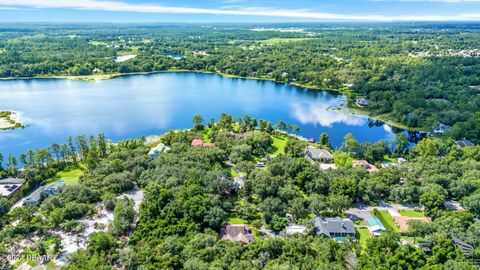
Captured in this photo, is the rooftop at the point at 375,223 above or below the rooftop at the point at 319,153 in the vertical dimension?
below

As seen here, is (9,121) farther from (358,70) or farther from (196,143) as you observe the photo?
(358,70)

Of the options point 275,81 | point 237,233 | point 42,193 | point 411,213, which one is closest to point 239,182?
point 237,233

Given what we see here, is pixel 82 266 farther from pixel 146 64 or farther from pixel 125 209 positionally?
pixel 146 64

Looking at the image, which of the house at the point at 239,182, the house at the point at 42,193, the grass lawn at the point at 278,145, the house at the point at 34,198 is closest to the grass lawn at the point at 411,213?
the house at the point at 239,182

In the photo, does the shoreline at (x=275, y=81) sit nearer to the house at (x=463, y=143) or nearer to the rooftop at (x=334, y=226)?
the house at (x=463, y=143)

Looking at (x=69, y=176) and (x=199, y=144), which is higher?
(x=199, y=144)
